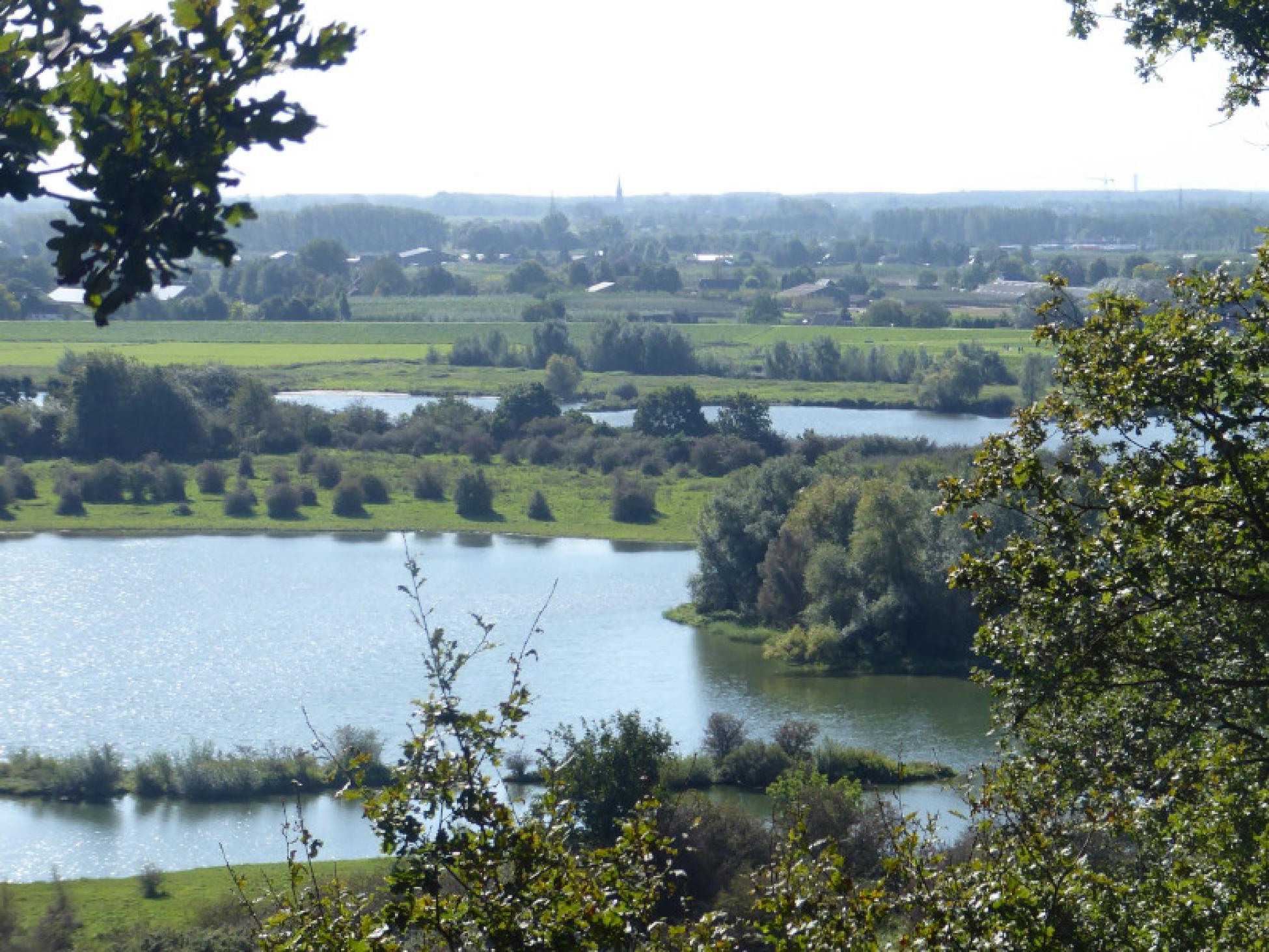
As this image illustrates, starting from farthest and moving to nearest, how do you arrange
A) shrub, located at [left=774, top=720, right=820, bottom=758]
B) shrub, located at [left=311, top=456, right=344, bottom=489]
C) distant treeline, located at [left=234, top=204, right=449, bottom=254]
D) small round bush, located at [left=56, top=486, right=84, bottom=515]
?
distant treeline, located at [left=234, top=204, right=449, bottom=254]
shrub, located at [left=311, top=456, right=344, bottom=489]
small round bush, located at [left=56, top=486, right=84, bottom=515]
shrub, located at [left=774, top=720, right=820, bottom=758]

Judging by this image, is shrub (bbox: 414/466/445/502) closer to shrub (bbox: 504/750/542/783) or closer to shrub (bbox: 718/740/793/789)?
shrub (bbox: 504/750/542/783)

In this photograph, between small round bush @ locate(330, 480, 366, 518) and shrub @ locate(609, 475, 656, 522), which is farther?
small round bush @ locate(330, 480, 366, 518)

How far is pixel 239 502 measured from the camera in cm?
4122

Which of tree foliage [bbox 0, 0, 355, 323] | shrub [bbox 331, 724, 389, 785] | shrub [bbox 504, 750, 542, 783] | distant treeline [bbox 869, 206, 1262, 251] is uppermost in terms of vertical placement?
distant treeline [bbox 869, 206, 1262, 251]

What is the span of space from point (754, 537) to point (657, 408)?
17.3 m

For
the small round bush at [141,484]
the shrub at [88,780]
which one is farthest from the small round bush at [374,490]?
the shrub at [88,780]

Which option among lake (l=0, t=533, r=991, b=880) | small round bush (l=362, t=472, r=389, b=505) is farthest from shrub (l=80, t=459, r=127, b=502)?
small round bush (l=362, t=472, r=389, b=505)

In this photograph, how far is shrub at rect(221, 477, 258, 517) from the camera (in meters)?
40.9

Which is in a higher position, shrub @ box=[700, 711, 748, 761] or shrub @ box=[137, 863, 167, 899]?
shrub @ box=[137, 863, 167, 899]

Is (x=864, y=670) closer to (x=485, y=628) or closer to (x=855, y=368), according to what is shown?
(x=485, y=628)

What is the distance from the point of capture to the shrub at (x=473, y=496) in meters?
40.9

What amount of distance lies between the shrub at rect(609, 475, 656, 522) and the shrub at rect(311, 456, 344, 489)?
8.54 metres

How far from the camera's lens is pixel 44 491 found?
42469 mm

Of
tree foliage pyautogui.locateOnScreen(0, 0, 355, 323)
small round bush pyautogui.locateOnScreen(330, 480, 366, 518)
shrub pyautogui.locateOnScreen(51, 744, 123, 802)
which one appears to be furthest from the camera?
small round bush pyautogui.locateOnScreen(330, 480, 366, 518)
